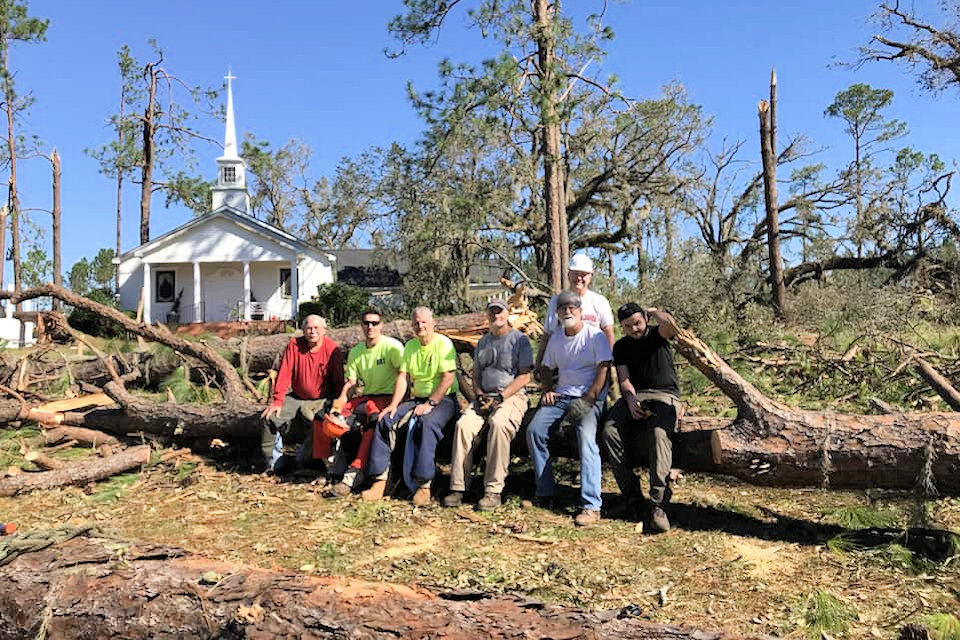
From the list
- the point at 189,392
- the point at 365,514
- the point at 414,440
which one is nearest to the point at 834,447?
the point at 414,440

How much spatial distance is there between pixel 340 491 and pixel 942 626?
382 centimetres

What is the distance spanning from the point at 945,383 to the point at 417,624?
364 centimetres

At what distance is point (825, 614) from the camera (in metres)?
3.28

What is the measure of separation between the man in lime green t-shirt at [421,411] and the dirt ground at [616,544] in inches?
Answer: 10.9

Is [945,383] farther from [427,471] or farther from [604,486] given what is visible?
[427,471]

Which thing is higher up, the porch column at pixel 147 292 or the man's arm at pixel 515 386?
the porch column at pixel 147 292

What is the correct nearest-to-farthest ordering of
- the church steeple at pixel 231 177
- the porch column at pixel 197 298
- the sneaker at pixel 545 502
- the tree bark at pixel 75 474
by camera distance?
the sneaker at pixel 545 502
the tree bark at pixel 75 474
the porch column at pixel 197 298
the church steeple at pixel 231 177

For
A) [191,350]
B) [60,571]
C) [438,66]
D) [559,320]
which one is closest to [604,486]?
[559,320]

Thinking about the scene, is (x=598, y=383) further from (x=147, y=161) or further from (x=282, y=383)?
(x=147, y=161)

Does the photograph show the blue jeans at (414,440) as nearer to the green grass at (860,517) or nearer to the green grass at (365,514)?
the green grass at (365,514)

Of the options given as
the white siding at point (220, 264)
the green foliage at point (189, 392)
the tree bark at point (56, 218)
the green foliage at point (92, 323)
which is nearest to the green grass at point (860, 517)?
the green foliage at point (189, 392)

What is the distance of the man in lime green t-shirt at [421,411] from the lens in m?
5.39

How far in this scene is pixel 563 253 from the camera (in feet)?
40.0

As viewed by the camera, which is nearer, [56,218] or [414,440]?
[414,440]
